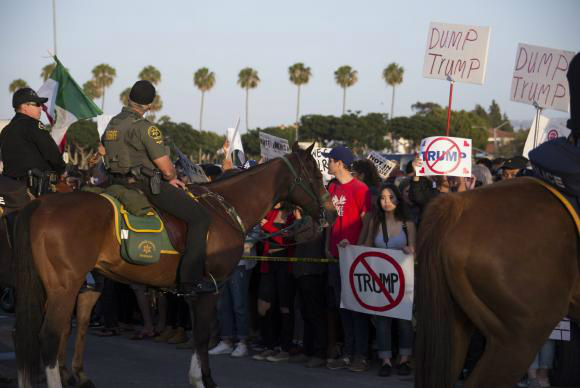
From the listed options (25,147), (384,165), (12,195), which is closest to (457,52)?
(384,165)

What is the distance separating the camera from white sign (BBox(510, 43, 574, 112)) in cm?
1329

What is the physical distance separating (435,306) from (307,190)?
461 cm

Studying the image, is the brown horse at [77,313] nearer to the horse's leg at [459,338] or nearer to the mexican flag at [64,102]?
the horse's leg at [459,338]

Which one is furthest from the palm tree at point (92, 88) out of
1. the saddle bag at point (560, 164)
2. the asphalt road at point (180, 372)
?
the saddle bag at point (560, 164)

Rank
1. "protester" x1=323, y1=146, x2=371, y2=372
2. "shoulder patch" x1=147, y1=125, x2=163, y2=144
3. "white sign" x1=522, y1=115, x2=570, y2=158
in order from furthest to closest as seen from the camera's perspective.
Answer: "white sign" x1=522, y1=115, x2=570, y2=158 → "protester" x1=323, y1=146, x2=371, y2=372 → "shoulder patch" x1=147, y1=125, x2=163, y2=144

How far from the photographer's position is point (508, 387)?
5.34m

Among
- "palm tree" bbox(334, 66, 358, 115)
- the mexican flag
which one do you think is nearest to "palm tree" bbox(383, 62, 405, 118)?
"palm tree" bbox(334, 66, 358, 115)

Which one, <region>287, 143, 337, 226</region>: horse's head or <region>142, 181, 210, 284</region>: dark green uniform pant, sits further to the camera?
<region>287, 143, 337, 226</region>: horse's head

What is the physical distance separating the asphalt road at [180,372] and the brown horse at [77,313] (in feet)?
1.12

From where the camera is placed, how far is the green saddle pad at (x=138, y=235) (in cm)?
829

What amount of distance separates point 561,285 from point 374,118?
95810 millimetres

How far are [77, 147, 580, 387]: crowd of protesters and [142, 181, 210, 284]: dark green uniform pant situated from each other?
69.0 inches

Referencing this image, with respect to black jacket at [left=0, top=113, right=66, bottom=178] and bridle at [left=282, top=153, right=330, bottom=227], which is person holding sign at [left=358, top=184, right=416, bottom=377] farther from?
black jacket at [left=0, top=113, right=66, bottom=178]

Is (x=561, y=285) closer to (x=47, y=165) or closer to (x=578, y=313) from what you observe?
(x=578, y=313)
